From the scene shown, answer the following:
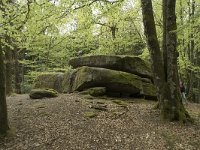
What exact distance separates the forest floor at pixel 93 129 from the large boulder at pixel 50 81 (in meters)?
4.92

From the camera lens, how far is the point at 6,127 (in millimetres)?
8930

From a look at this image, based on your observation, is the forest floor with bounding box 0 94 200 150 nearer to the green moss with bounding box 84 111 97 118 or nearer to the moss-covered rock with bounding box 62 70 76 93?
the green moss with bounding box 84 111 97 118

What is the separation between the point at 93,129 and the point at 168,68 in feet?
12.3

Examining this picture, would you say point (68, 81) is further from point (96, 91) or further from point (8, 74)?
point (8, 74)

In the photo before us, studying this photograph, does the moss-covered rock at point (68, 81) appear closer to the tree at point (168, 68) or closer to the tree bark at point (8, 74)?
the tree bark at point (8, 74)

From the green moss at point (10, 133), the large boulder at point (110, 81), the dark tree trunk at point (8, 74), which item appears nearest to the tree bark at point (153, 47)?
the large boulder at point (110, 81)

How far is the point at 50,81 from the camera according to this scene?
17609 mm

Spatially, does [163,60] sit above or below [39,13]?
below

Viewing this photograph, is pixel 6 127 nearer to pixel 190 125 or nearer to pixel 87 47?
pixel 190 125

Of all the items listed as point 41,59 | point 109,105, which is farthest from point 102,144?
point 41,59

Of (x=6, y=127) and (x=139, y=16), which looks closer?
(x=6, y=127)

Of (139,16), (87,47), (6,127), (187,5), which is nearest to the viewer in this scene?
(6,127)

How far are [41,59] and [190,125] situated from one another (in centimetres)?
2117

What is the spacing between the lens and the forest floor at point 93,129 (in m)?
8.33
